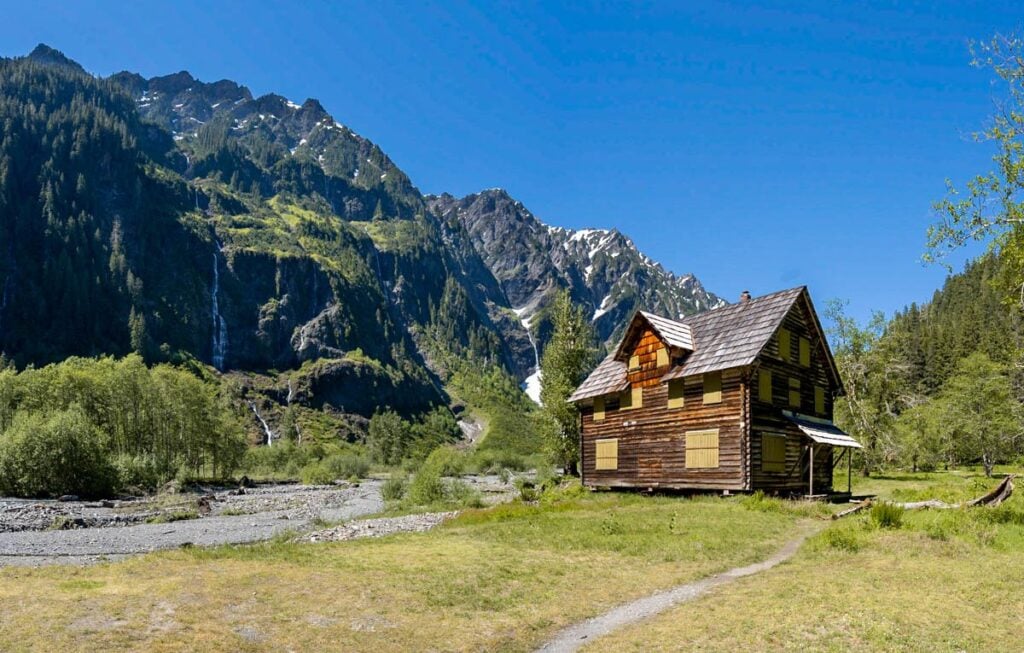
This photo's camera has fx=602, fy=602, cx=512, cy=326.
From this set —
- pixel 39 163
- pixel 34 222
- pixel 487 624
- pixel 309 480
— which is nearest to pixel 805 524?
pixel 487 624

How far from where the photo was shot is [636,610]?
1315 cm

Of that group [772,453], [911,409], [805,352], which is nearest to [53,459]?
[772,453]

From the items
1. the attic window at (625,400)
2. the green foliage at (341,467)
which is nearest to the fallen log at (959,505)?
the attic window at (625,400)

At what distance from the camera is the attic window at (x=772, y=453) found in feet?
106

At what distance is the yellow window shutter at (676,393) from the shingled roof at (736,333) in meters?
0.48

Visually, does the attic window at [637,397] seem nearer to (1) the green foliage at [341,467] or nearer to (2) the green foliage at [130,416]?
(2) the green foliage at [130,416]

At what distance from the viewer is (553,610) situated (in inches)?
520

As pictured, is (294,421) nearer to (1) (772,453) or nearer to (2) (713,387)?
(2) (713,387)

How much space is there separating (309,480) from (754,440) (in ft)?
230

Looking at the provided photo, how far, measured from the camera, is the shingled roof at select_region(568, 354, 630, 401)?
39312 mm

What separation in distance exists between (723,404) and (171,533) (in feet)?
104

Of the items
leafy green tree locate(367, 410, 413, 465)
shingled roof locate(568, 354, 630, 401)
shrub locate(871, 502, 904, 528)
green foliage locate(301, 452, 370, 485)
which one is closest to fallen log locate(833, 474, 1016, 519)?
shrub locate(871, 502, 904, 528)

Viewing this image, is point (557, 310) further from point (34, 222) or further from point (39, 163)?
point (39, 163)

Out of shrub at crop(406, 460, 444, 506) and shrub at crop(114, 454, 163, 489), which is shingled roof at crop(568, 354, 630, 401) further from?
shrub at crop(114, 454, 163, 489)
